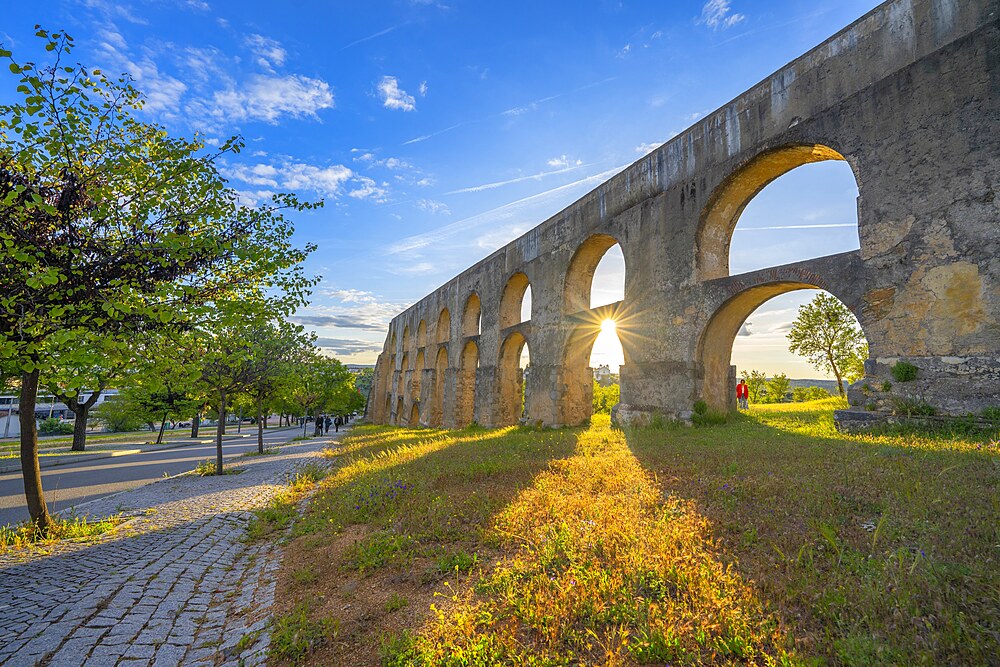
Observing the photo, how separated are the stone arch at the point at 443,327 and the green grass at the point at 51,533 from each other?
1995 centimetres

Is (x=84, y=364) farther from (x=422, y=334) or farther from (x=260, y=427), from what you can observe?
(x=422, y=334)

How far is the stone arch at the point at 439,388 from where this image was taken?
80.8 feet

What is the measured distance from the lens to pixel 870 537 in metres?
3.14

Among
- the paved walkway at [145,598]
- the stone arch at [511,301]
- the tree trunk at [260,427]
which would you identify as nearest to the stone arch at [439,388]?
the stone arch at [511,301]

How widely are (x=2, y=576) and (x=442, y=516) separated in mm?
4616

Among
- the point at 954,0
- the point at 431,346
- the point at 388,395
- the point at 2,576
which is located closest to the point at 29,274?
the point at 2,576

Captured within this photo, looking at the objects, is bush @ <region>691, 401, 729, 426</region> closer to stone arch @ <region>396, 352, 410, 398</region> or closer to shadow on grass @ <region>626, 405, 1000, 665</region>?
shadow on grass @ <region>626, 405, 1000, 665</region>

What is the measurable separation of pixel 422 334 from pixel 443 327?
3.40m

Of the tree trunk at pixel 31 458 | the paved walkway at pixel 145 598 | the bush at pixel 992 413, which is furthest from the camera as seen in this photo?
the bush at pixel 992 413

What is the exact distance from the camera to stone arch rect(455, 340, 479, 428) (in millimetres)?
21609

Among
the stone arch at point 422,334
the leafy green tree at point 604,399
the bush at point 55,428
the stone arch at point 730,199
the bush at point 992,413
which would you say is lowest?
the bush at point 55,428

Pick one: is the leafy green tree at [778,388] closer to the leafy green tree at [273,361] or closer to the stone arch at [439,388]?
the stone arch at [439,388]

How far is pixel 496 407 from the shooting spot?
59.7 feet

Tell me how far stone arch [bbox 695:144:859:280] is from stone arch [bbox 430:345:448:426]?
639 inches
